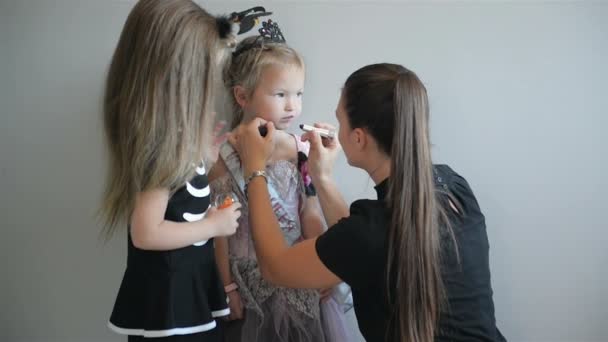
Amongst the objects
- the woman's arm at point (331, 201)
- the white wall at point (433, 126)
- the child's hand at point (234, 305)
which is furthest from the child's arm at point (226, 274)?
the white wall at point (433, 126)

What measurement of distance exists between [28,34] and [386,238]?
1.10 meters

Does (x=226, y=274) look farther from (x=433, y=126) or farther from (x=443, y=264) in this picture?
(x=433, y=126)

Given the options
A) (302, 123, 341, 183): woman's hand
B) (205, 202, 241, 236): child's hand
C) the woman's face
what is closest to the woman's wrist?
(205, 202, 241, 236): child's hand

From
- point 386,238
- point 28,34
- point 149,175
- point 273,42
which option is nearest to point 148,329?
point 149,175

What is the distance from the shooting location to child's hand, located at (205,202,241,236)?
98cm

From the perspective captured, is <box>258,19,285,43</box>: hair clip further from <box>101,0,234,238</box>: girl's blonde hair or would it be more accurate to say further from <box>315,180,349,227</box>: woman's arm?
<box>315,180,349,227</box>: woman's arm

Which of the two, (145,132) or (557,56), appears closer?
(145,132)

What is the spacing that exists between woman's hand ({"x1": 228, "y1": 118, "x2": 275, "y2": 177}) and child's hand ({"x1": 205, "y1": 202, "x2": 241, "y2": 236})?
0.35ft

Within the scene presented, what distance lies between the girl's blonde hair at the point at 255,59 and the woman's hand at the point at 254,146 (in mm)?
118

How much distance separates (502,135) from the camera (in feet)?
4.48

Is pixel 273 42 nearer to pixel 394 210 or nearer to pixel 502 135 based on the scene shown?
pixel 394 210

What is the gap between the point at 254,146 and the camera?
1.09 m

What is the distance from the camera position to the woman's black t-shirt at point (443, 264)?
0.88 metres

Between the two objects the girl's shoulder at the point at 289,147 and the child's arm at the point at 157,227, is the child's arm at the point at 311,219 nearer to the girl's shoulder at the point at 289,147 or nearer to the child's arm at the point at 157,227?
the girl's shoulder at the point at 289,147
